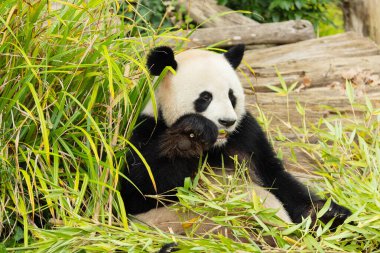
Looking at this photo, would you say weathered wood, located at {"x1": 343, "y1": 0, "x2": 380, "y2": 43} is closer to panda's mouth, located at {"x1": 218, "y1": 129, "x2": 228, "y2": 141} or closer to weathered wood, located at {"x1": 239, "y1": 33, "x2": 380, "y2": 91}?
weathered wood, located at {"x1": 239, "y1": 33, "x2": 380, "y2": 91}

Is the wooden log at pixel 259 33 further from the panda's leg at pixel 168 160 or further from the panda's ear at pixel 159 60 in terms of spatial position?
the panda's leg at pixel 168 160

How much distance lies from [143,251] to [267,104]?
2451 millimetres

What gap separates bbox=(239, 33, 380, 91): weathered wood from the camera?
19.6ft

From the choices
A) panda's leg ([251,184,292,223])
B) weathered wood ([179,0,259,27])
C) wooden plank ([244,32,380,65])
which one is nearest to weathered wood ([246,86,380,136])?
wooden plank ([244,32,380,65])

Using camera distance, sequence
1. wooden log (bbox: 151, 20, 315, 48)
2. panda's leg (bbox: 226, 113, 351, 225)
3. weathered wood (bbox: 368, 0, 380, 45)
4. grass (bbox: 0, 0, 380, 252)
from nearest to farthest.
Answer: grass (bbox: 0, 0, 380, 252) → panda's leg (bbox: 226, 113, 351, 225) → wooden log (bbox: 151, 20, 315, 48) → weathered wood (bbox: 368, 0, 380, 45)

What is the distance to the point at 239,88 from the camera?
388cm

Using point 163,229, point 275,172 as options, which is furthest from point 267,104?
point 163,229

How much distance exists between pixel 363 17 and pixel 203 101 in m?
4.58

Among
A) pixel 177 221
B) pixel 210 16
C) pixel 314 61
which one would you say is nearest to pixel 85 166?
pixel 177 221

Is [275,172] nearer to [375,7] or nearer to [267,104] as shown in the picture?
[267,104]

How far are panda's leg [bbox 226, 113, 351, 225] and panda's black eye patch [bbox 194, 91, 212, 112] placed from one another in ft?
1.09

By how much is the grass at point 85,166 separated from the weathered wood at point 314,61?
180 centimetres

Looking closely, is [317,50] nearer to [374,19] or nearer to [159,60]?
[374,19]

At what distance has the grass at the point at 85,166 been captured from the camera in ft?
11.3
